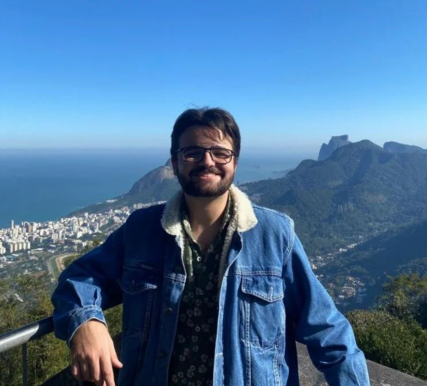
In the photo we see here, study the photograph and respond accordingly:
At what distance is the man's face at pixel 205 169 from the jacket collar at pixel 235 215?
0.08 meters

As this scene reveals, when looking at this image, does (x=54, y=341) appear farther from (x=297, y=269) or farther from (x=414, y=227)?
(x=414, y=227)

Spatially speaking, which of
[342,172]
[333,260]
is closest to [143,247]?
[333,260]

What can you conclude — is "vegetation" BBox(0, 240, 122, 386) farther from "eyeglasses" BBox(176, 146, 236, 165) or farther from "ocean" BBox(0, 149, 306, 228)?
"ocean" BBox(0, 149, 306, 228)

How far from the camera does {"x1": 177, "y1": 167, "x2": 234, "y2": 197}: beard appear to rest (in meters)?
1.59

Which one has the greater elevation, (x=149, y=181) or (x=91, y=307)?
(x=91, y=307)

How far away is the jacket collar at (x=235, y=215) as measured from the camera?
1.57 metres

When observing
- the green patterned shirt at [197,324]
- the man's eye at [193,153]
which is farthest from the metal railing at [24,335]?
the man's eye at [193,153]

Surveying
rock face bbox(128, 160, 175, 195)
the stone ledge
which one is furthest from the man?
rock face bbox(128, 160, 175, 195)

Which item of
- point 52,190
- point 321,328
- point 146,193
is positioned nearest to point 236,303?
point 321,328

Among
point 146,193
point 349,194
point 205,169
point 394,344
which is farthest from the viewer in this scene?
point 349,194

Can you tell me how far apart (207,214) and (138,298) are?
0.47 m

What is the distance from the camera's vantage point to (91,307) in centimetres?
150

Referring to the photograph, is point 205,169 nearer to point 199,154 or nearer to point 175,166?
point 199,154

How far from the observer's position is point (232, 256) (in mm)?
1534
